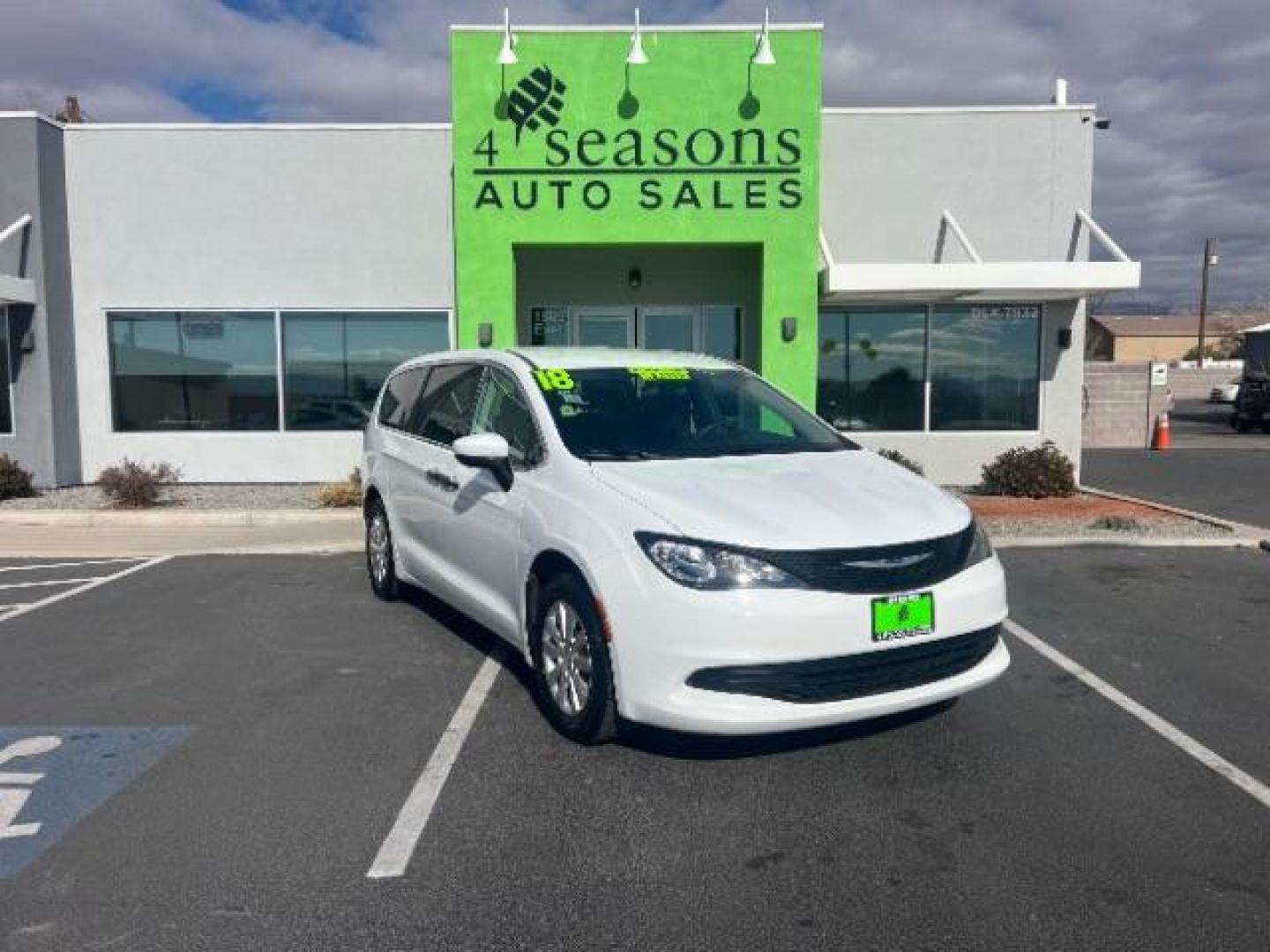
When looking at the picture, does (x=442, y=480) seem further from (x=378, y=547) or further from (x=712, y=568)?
(x=712, y=568)

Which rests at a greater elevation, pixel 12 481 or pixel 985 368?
pixel 985 368

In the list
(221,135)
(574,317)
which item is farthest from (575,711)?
(221,135)

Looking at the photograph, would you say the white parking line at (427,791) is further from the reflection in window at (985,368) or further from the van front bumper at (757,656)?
the reflection in window at (985,368)

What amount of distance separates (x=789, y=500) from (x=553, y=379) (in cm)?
170

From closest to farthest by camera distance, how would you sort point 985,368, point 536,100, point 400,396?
point 400,396
point 536,100
point 985,368

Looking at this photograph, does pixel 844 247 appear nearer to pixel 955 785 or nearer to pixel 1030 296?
pixel 1030 296

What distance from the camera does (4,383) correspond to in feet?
44.9

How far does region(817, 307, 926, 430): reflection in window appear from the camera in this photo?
14.1 meters

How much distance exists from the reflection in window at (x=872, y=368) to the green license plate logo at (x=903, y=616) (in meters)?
10.1

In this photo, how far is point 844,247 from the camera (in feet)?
45.8

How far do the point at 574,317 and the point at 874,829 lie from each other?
11472 millimetres

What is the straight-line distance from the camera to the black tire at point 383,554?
285 inches

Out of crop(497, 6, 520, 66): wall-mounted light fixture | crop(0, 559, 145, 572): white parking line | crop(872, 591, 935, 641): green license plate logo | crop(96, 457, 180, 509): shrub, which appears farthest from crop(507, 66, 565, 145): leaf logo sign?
crop(872, 591, 935, 641): green license plate logo

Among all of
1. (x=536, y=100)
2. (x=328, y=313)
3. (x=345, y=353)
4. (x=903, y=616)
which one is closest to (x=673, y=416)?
(x=903, y=616)
